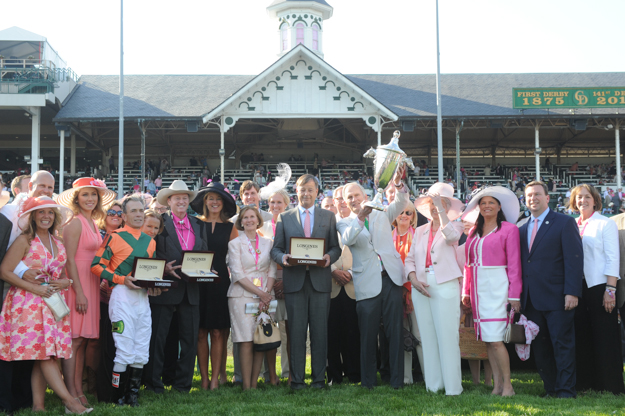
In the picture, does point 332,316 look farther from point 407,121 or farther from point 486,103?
point 486,103

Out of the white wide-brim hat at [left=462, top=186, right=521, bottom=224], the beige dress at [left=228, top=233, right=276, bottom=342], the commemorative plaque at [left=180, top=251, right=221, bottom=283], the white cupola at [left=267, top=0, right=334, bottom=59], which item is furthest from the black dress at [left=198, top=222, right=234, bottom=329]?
the white cupola at [left=267, top=0, right=334, bottom=59]

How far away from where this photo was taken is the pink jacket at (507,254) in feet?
18.8

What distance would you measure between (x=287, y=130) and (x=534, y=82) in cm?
1172

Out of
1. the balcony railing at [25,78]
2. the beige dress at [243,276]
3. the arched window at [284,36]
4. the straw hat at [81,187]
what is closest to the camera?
the straw hat at [81,187]

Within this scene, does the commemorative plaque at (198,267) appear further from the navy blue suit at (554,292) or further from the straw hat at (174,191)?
the navy blue suit at (554,292)

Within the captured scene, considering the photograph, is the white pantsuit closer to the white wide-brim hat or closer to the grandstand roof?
the white wide-brim hat

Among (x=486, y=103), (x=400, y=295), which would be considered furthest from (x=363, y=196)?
(x=486, y=103)

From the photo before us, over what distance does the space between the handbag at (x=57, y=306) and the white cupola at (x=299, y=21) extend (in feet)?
94.5

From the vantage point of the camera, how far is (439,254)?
5.96m

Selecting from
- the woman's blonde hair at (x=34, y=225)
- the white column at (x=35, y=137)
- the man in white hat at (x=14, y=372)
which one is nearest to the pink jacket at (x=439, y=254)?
the woman's blonde hair at (x=34, y=225)

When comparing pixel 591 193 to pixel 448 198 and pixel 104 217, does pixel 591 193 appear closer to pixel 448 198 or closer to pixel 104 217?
pixel 448 198

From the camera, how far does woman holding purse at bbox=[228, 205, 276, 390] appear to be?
6.07 meters

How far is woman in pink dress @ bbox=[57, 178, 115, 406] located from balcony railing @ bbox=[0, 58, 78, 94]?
18.3m

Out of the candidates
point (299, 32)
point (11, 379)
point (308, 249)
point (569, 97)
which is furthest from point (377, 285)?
point (299, 32)
